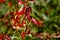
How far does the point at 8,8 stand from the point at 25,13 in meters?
0.93

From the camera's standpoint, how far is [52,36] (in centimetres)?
232

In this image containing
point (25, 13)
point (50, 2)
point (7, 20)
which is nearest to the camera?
point (25, 13)

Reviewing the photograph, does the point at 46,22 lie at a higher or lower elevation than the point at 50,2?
lower

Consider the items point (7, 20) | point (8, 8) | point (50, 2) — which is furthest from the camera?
point (50, 2)

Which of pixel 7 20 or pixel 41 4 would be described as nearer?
pixel 7 20

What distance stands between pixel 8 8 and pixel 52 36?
0.64 metres

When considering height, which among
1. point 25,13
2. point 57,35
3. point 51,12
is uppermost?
point 25,13

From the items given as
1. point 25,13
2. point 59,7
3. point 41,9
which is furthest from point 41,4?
point 25,13

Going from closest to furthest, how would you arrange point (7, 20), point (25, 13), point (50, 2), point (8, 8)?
point (25, 13)
point (7, 20)
point (8, 8)
point (50, 2)

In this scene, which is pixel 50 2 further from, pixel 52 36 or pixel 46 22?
pixel 52 36

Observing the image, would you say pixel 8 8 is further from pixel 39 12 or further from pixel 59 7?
pixel 59 7

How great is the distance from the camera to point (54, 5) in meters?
2.62

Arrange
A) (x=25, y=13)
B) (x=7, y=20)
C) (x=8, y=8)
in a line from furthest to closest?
(x=8, y=8), (x=7, y=20), (x=25, y=13)

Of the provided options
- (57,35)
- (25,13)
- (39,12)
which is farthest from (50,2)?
(25,13)
